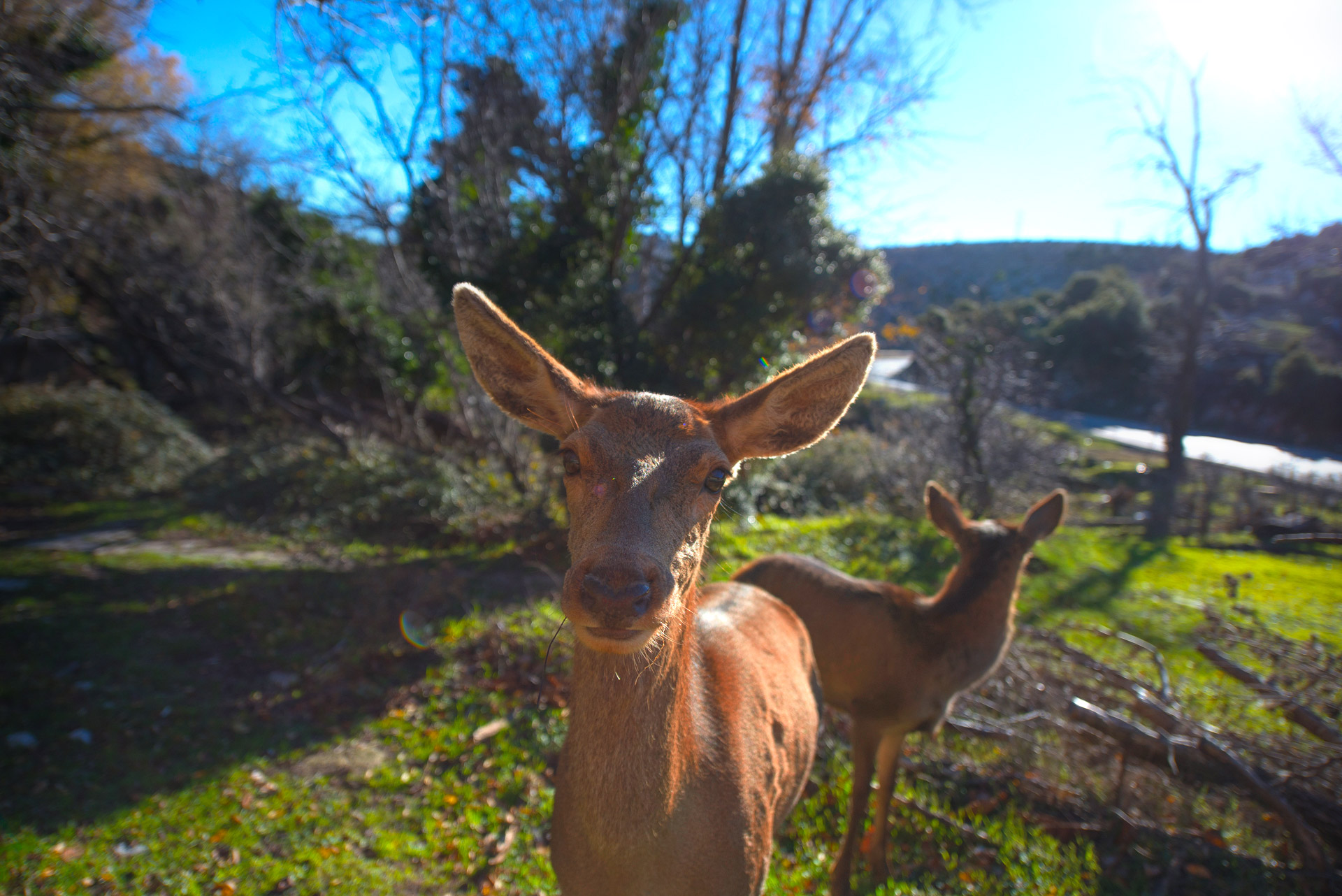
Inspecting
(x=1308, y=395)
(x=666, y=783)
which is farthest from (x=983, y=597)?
(x=1308, y=395)

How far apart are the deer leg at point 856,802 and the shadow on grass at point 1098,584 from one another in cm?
562

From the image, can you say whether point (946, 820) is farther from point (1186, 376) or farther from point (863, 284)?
point (1186, 376)

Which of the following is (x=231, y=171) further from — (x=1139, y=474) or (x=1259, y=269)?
(x=1259, y=269)

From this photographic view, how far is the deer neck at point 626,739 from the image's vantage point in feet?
6.56

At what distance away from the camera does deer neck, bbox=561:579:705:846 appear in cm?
200

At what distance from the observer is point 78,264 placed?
48.7 ft

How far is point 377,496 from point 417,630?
14.3 feet

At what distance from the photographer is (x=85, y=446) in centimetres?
1287

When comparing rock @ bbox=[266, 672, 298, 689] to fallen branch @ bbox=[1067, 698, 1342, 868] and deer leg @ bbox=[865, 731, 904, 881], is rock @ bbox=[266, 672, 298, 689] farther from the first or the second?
fallen branch @ bbox=[1067, 698, 1342, 868]

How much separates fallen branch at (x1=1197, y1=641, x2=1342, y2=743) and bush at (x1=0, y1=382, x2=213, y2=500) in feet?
58.2

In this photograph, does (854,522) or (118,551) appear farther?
(854,522)

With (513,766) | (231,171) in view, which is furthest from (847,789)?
(231,171)

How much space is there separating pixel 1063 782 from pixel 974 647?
161 centimetres

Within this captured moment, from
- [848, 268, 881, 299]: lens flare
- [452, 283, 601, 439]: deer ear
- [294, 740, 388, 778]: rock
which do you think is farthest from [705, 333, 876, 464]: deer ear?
[848, 268, 881, 299]: lens flare
